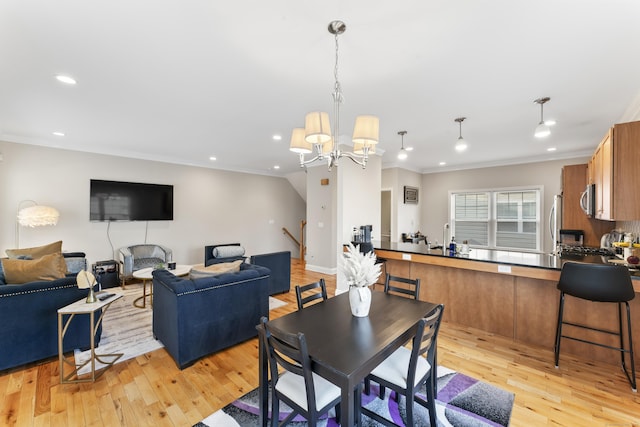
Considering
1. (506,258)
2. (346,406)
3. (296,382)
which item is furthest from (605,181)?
(296,382)

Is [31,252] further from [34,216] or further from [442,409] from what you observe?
[442,409]

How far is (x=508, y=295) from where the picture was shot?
9.99 ft

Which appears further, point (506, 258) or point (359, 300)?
point (506, 258)

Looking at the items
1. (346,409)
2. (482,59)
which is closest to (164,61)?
(482,59)

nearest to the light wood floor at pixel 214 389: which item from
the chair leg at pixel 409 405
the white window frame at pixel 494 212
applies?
the chair leg at pixel 409 405

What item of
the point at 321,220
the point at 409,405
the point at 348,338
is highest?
the point at 321,220

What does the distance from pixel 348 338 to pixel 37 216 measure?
212 inches

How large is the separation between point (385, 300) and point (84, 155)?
239 inches

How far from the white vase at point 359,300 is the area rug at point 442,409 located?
0.75 meters

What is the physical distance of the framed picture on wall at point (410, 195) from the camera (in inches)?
281

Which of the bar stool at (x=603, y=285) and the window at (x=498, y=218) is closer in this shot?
the bar stool at (x=603, y=285)

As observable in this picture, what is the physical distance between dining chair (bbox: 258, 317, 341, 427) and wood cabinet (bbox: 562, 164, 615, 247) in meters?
5.36

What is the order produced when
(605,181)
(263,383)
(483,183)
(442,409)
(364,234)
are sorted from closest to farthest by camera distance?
(263,383)
(442,409)
(605,181)
(364,234)
(483,183)

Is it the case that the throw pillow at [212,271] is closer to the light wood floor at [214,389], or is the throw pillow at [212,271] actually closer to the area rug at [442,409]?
the light wood floor at [214,389]
